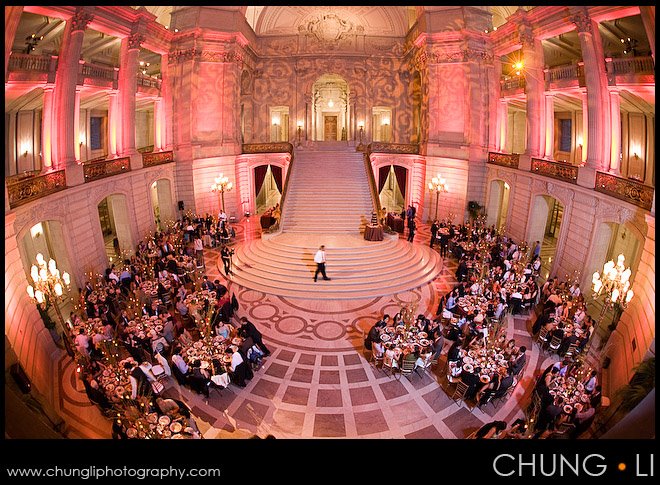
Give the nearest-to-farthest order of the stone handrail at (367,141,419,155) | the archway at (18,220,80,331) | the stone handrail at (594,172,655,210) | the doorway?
the stone handrail at (594,172,655,210) < the archway at (18,220,80,331) < the stone handrail at (367,141,419,155) < the doorway

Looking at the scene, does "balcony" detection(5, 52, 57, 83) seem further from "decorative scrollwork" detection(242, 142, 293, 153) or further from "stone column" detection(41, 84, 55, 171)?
"decorative scrollwork" detection(242, 142, 293, 153)

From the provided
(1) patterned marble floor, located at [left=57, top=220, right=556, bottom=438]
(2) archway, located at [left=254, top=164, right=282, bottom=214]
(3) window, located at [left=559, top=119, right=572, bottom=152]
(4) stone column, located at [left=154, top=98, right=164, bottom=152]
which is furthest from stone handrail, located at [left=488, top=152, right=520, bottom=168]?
(4) stone column, located at [left=154, top=98, right=164, bottom=152]

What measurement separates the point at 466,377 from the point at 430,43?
18469mm

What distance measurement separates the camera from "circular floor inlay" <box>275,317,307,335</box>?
1098cm

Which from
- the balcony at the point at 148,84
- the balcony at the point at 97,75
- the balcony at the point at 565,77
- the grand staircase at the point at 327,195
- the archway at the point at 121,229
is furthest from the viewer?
the balcony at the point at 148,84

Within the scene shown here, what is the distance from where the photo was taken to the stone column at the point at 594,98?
12977 millimetres

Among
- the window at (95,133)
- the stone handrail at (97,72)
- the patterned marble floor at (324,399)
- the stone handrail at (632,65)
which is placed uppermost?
the stone handrail at (97,72)

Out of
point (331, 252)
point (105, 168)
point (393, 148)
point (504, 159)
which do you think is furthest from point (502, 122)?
point (105, 168)

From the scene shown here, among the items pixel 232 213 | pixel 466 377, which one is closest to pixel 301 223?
pixel 232 213

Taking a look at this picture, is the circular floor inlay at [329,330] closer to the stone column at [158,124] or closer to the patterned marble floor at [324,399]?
the patterned marble floor at [324,399]

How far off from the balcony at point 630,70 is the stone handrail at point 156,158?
18669 mm

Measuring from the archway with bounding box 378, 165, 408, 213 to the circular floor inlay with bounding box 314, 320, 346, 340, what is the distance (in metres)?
14.7

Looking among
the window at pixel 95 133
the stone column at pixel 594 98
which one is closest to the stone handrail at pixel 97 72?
the window at pixel 95 133

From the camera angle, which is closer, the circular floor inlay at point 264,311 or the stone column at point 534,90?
the circular floor inlay at point 264,311
